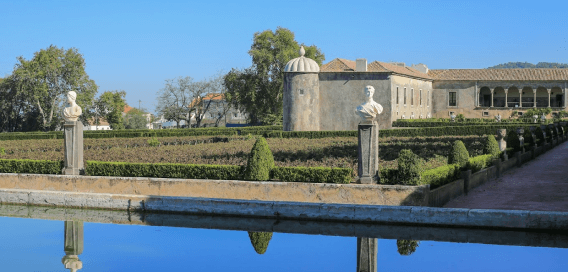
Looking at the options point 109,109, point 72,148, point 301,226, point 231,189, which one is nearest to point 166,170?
point 231,189

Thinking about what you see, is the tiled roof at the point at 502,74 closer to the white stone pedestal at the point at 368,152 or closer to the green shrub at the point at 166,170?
the green shrub at the point at 166,170

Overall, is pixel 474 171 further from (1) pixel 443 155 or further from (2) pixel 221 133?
(2) pixel 221 133

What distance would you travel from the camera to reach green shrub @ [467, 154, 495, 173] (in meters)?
14.9

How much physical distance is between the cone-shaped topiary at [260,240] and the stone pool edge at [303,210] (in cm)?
107

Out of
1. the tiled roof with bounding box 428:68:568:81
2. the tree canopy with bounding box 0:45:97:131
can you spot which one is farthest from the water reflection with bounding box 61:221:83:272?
the tiled roof with bounding box 428:68:568:81

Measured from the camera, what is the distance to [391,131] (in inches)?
1336

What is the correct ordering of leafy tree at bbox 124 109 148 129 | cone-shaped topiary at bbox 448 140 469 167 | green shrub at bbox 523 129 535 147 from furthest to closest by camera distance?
leafy tree at bbox 124 109 148 129 < green shrub at bbox 523 129 535 147 < cone-shaped topiary at bbox 448 140 469 167

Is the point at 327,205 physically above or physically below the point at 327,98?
below

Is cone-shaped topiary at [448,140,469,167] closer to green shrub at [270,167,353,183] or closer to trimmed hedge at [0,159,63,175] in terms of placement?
green shrub at [270,167,353,183]

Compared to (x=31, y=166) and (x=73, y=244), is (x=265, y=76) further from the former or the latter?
(x=73, y=244)

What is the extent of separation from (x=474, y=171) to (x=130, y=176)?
7.32 m

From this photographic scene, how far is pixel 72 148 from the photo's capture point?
14961mm

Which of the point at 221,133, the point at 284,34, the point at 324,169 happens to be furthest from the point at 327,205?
the point at 284,34

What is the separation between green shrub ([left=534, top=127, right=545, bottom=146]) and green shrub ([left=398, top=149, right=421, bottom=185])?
14.4 meters
